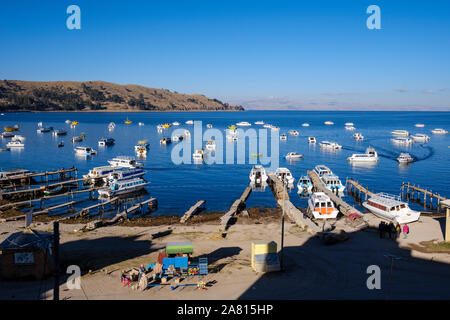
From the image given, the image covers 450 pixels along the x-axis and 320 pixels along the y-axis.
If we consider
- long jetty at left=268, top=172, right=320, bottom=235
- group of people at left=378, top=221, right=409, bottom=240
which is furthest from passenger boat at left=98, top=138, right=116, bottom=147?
group of people at left=378, top=221, right=409, bottom=240

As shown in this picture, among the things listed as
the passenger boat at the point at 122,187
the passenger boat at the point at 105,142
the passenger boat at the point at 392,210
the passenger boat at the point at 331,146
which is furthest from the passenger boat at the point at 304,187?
the passenger boat at the point at 105,142

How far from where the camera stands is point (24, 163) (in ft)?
243

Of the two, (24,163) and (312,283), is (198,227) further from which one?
(24,163)

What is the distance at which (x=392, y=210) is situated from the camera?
32875 millimetres

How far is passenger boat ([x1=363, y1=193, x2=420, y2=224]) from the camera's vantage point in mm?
31469

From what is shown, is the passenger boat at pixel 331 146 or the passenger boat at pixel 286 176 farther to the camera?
the passenger boat at pixel 331 146

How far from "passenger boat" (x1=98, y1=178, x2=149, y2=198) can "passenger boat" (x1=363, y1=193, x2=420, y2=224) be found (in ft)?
103

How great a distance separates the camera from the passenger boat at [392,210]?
103 feet

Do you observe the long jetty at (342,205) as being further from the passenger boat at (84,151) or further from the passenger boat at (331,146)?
the passenger boat at (84,151)

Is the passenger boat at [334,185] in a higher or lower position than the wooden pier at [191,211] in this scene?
higher

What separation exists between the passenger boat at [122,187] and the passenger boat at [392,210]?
1235 inches

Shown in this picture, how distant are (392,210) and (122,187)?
34.4 metres
